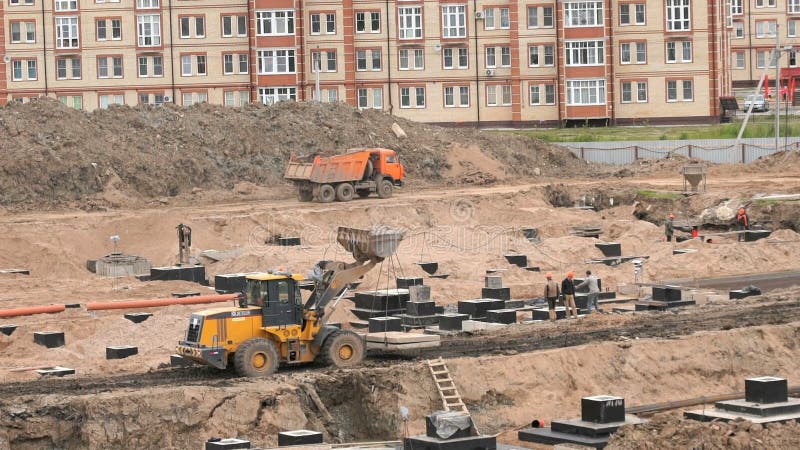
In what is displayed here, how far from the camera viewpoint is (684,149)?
224ft

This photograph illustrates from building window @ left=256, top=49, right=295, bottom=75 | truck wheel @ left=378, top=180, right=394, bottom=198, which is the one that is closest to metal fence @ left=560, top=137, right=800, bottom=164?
truck wheel @ left=378, top=180, right=394, bottom=198

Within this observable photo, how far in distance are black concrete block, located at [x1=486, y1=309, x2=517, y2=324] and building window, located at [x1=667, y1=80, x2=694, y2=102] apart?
47.8 metres

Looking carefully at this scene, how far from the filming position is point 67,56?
266ft

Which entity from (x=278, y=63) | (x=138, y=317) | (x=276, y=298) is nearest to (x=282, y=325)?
(x=276, y=298)

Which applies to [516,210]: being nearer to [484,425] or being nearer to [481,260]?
[481,260]

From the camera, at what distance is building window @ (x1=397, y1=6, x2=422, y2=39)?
8094cm

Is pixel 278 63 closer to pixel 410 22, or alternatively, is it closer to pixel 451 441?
pixel 410 22

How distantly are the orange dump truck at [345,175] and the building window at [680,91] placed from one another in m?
28.0

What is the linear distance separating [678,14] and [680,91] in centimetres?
443

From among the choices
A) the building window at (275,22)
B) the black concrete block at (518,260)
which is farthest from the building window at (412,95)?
the black concrete block at (518,260)

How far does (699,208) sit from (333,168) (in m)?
14.5

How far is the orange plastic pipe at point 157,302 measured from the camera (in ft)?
117

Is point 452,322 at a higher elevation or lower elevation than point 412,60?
lower

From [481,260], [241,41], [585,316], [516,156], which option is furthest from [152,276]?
[241,41]
